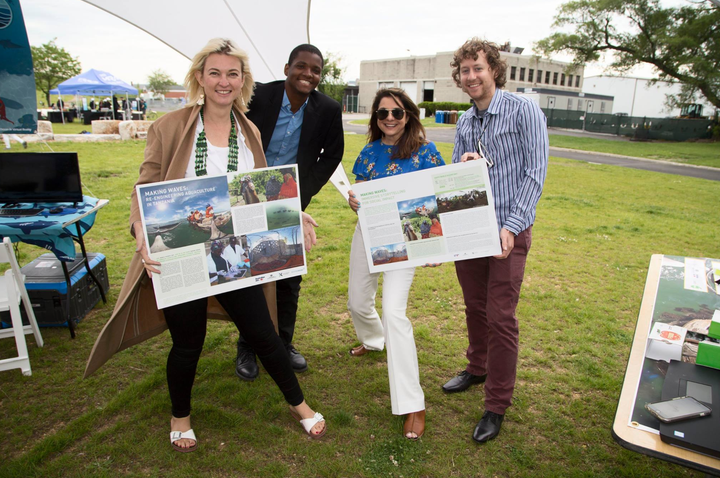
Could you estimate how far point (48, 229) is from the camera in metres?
3.99

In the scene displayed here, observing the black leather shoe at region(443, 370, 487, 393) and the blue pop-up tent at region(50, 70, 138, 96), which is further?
the blue pop-up tent at region(50, 70, 138, 96)

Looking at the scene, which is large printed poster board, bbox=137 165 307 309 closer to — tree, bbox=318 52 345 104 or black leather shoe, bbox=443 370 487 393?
black leather shoe, bbox=443 370 487 393

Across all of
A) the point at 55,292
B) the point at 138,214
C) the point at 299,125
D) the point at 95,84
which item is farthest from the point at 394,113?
the point at 95,84

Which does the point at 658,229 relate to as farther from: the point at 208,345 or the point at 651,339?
the point at 208,345

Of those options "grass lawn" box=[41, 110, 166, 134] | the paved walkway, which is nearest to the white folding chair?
the paved walkway

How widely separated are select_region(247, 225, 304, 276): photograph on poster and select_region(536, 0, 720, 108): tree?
36.4m

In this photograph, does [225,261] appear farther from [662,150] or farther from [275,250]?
[662,150]

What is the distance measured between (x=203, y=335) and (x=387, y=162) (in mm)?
1687

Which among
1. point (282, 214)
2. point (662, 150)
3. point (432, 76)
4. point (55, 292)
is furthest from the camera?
point (432, 76)

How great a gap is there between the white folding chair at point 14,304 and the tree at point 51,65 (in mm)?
46078

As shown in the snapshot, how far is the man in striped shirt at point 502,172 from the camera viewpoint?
106 inches

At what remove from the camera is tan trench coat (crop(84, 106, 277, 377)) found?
2.44 m

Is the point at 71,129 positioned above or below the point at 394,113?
below

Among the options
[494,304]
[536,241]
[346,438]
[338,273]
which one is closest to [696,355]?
[494,304]
